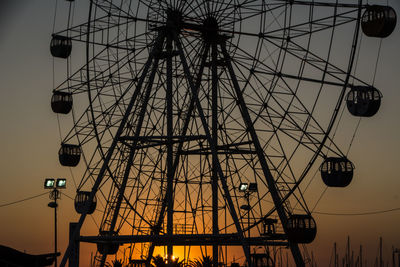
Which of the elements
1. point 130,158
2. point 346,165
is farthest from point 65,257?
point 346,165

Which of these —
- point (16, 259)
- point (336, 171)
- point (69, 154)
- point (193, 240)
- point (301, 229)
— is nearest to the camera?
point (16, 259)

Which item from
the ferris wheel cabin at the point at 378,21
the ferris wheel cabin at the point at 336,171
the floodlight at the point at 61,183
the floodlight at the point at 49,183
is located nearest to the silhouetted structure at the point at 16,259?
the ferris wheel cabin at the point at 336,171

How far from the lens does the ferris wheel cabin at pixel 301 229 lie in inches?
1741

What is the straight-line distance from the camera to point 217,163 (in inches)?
1719

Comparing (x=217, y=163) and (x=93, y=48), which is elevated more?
(x=93, y=48)

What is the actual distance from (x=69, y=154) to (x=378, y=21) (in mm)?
20028

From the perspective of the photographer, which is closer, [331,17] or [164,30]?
[331,17]

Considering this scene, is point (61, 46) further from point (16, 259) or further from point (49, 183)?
point (16, 259)

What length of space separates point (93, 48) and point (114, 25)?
5.14 feet

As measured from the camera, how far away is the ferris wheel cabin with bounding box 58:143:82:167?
53.4 meters

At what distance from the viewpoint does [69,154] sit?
53.5 m

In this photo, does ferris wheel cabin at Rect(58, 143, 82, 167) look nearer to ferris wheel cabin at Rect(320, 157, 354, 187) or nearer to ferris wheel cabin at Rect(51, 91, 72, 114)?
ferris wheel cabin at Rect(51, 91, 72, 114)

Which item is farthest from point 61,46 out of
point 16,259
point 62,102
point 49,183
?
point 16,259

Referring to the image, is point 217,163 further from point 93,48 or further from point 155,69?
point 93,48
